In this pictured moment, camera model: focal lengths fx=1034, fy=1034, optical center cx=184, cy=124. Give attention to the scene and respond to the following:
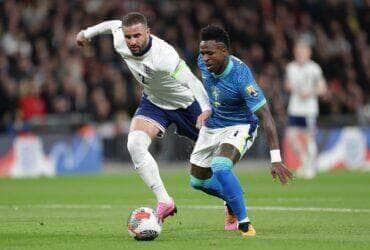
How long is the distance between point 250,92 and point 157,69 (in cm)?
143

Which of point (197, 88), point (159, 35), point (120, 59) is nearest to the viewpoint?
point (197, 88)

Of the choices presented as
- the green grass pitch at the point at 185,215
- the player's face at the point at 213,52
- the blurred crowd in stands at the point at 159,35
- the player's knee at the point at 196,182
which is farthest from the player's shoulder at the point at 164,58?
the blurred crowd in stands at the point at 159,35

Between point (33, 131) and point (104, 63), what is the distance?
4.15m

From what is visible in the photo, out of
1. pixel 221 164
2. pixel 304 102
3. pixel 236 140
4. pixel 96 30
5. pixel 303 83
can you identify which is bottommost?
pixel 304 102

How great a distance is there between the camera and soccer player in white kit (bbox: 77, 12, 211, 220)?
10.9m

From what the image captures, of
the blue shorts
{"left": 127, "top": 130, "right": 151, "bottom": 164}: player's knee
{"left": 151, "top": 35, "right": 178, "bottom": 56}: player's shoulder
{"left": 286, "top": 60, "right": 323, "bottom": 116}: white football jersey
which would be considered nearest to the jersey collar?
{"left": 151, "top": 35, "right": 178, "bottom": 56}: player's shoulder

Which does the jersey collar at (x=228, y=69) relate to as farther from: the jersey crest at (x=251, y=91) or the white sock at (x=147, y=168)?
the white sock at (x=147, y=168)

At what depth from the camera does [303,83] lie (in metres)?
21.5

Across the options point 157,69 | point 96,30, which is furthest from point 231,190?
point 96,30

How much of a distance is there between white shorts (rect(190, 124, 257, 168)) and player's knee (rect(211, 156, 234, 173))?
0.31 meters

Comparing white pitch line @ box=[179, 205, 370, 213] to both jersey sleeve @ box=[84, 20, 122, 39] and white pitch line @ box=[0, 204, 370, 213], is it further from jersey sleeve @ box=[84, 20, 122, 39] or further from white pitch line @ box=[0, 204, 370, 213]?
jersey sleeve @ box=[84, 20, 122, 39]

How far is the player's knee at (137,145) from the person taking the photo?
10.9m

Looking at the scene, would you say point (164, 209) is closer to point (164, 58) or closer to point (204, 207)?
point (164, 58)

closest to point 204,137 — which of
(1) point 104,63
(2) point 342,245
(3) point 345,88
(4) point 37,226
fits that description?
(4) point 37,226
